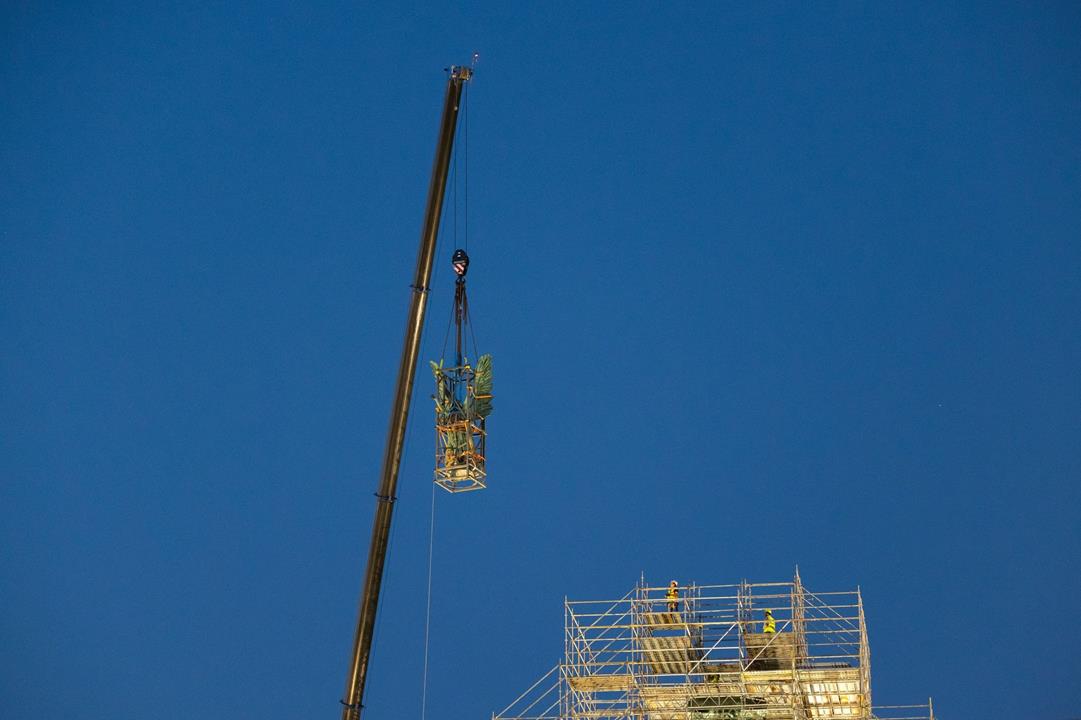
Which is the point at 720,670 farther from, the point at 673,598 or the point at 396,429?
the point at 396,429

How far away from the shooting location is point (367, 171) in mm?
133375

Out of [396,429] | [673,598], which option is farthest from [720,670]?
[396,429]

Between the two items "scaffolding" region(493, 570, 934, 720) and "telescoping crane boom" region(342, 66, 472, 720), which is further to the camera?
"scaffolding" region(493, 570, 934, 720)

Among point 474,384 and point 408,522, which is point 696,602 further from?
A: point 408,522

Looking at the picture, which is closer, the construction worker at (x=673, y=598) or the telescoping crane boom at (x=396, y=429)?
the telescoping crane boom at (x=396, y=429)

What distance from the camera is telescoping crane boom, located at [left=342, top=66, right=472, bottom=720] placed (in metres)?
29.3

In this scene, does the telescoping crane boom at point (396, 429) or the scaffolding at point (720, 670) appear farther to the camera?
the scaffolding at point (720, 670)

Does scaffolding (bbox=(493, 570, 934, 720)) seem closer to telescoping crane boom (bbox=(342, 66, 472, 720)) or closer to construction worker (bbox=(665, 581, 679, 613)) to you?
construction worker (bbox=(665, 581, 679, 613))

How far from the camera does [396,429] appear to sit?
29.9 meters

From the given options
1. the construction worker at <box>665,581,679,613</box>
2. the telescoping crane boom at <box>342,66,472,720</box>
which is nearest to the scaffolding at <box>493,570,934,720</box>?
the construction worker at <box>665,581,679,613</box>

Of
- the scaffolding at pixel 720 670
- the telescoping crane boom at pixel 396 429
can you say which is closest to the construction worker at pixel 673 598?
the scaffolding at pixel 720 670

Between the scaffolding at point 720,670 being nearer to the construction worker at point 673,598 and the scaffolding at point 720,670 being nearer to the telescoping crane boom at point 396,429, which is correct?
the construction worker at point 673,598

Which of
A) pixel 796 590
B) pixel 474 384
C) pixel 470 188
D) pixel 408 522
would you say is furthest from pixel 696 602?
pixel 470 188

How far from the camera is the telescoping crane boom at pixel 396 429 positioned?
29297 mm
